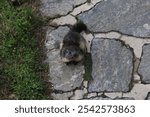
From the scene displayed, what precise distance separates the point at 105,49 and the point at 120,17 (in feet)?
2.23

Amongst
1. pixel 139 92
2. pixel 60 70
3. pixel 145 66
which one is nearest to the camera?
pixel 139 92

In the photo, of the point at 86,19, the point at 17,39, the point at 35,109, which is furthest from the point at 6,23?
the point at 35,109

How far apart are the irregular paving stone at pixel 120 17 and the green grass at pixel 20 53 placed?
2.90 ft

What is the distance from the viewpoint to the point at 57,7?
911 centimetres

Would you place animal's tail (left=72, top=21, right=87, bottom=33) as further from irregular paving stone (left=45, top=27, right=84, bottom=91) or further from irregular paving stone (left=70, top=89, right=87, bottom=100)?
irregular paving stone (left=70, top=89, right=87, bottom=100)

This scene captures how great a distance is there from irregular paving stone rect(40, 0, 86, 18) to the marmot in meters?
0.76

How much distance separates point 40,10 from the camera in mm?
9109

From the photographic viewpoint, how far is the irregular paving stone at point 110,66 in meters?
8.03

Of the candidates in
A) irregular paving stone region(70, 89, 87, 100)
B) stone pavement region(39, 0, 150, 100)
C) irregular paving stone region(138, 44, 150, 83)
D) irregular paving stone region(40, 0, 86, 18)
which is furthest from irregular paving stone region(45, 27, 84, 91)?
irregular paving stone region(138, 44, 150, 83)

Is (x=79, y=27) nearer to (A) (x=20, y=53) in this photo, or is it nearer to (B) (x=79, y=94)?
(A) (x=20, y=53)

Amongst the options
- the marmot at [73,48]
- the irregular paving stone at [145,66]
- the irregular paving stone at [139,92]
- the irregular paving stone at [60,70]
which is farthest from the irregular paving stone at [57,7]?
the irregular paving stone at [139,92]

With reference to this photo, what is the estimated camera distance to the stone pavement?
316 inches

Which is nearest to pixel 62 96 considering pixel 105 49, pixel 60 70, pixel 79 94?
pixel 79 94

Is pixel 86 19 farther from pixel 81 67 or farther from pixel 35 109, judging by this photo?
pixel 35 109
